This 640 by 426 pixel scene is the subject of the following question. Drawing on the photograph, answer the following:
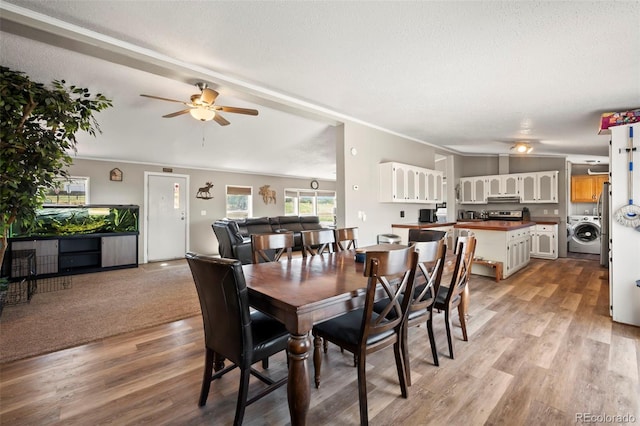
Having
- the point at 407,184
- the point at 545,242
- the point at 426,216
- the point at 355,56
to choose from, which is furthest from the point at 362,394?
the point at 545,242

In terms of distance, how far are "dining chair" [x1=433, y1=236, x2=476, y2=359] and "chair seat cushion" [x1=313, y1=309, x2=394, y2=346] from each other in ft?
2.35

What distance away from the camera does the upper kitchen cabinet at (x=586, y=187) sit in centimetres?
660

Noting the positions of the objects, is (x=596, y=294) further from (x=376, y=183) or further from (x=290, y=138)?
(x=290, y=138)

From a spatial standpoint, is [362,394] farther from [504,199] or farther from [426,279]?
[504,199]

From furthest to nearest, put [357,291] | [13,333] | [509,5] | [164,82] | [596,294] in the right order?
1. [596,294]
2. [164,82]
3. [13,333]
4. [509,5]
5. [357,291]

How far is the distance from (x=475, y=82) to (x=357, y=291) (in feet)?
8.03

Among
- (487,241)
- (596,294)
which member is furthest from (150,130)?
(596,294)

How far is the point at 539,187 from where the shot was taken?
6.17 meters

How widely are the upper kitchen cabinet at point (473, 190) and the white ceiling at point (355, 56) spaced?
8.83 ft

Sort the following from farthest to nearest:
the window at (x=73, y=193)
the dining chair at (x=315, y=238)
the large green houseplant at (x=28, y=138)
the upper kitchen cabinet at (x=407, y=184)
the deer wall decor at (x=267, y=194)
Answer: the deer wall decor at (x=267, y=194) → the window at (x=73, y=193) → the upper kitchen cabinet at (x=407, y=184) → the dining chair at (x=315, y=238) → the large green houseplant at (x=28, y=138)

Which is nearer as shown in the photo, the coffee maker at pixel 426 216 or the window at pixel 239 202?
the coffee maker at pixel 426 216

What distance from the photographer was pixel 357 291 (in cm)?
146

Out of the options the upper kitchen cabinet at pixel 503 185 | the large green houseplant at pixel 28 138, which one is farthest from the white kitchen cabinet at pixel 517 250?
the large green houseplant at pixel 28 138

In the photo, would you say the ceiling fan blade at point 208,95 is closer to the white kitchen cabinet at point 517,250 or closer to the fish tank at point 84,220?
the fish tank at point 84,220
